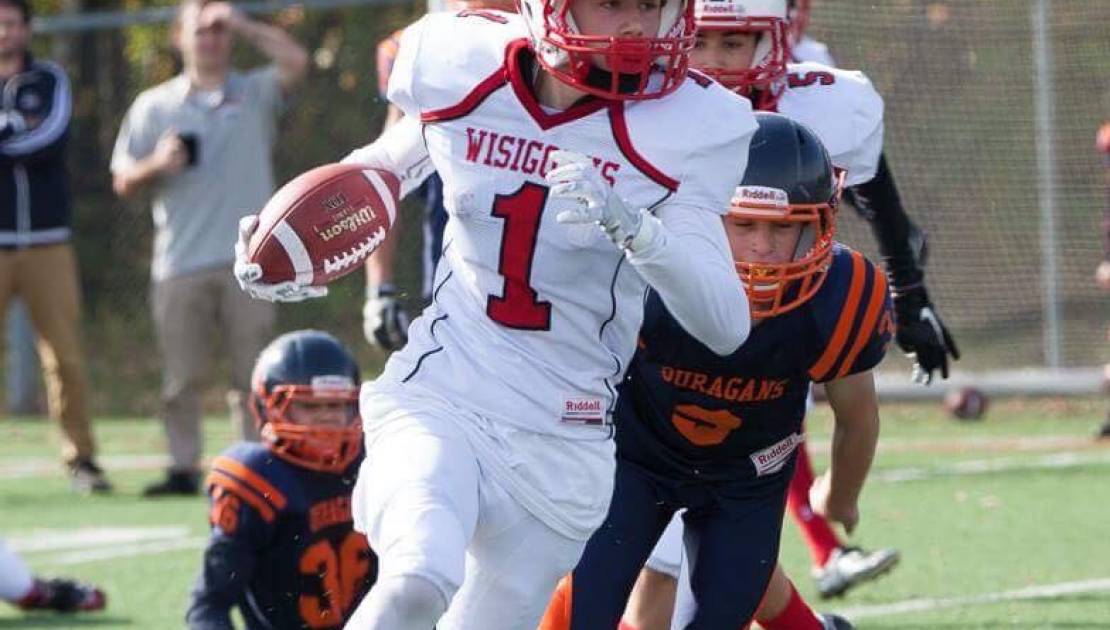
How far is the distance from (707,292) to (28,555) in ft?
14.5

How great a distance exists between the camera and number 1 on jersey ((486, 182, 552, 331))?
11.9 feet

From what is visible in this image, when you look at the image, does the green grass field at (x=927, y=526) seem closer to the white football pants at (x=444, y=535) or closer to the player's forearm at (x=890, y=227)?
the player's forearm at (x=890, y=227)

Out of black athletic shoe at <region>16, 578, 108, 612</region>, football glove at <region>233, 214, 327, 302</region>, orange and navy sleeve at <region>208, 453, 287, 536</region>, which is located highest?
football glove at <region>233, 214, 327, 302</region>

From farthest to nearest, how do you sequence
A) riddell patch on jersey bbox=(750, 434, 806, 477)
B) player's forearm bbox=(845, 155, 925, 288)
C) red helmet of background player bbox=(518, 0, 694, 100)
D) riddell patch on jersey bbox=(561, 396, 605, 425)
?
player's forearm bbox=(845, 155, 925, 288) < riddell patch on jersey bbox=(750, 434, 806, 477) < riddell patch on jersey bbox=(561, 396, 605, 425) < red helmet of background player bbox=(518, 0, 694, 100)

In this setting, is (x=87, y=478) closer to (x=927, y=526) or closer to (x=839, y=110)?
(x=927, y=526)

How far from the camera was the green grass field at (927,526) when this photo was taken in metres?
5.67

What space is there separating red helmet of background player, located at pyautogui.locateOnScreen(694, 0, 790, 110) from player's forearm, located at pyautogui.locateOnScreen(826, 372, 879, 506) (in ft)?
2.15

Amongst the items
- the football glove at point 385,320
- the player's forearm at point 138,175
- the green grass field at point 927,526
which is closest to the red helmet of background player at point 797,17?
the football glove at point 385,320

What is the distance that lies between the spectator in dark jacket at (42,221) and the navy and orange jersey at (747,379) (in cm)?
498

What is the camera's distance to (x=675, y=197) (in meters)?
3.58

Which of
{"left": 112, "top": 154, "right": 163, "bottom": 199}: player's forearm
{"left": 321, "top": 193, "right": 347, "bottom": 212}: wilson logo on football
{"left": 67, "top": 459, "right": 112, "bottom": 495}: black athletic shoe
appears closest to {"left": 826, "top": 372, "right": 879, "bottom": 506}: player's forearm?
{"left": 321, "top": 193, "right": 347, "bottom": 212}: wilson logo on football

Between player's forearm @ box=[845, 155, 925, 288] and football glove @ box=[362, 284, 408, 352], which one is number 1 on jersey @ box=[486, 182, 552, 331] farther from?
football glove @ box=[362, 284, 408, 352]

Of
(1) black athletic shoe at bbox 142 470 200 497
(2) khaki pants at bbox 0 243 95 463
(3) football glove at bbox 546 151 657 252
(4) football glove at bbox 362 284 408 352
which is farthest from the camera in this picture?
(2) khaki pants at bbox 0 243 95 463

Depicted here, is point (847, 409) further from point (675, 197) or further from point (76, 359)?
point (76, 359)
